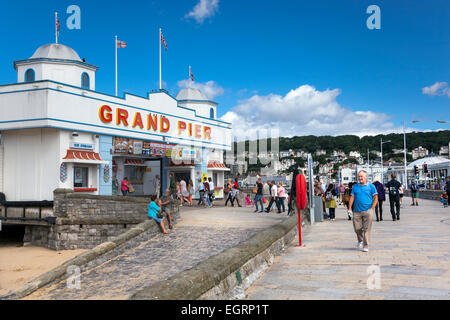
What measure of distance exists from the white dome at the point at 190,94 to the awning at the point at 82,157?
13.9 m

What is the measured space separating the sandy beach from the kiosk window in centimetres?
421

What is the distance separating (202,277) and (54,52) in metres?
23.4

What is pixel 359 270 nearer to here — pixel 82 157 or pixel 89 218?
pixel 89 218

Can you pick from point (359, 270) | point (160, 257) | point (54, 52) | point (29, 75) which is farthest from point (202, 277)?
point (54, 52)

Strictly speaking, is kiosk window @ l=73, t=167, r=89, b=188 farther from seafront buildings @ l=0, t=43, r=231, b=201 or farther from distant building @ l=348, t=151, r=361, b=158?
distant building @ l=348, t=151, r=361, b=158

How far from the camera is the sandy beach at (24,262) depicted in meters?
13.8

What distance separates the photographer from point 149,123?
27250 millimetres

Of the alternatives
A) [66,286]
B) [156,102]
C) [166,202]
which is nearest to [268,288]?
[66,286]

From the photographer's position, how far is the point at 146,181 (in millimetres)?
30281

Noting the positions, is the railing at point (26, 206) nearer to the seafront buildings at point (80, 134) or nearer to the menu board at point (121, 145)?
the seafront buildings at point (80, 134)

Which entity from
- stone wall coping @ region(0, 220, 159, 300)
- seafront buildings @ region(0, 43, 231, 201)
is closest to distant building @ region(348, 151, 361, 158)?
seafront buildings @ region(0, 43, 231, 201)

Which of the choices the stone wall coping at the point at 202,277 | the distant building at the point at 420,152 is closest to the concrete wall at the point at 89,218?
the stone wall coping at the point at 202,277

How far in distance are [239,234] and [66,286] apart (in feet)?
18.5
